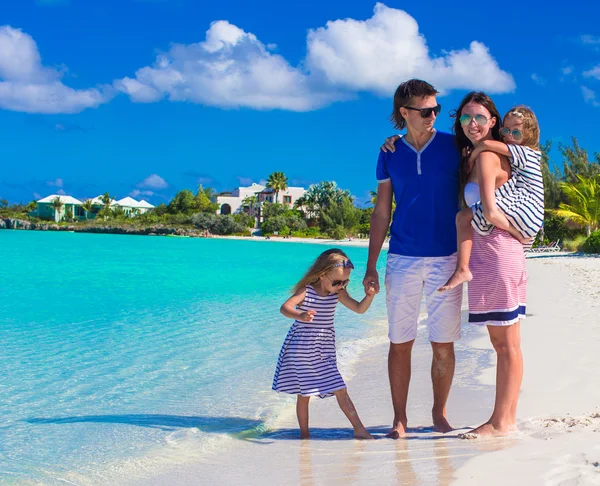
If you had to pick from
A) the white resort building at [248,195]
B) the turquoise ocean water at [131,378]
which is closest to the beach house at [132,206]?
the white resort building at [248,195]

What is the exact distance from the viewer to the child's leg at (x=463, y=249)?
3688mm

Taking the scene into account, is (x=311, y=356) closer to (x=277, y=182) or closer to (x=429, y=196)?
(x=429, y=196)

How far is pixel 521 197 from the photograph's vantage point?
3764 millimetres

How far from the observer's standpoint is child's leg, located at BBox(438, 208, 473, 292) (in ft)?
12.1

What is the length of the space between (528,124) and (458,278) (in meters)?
1.03

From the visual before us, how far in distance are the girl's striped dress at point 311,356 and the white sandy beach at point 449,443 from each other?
0.37 meters

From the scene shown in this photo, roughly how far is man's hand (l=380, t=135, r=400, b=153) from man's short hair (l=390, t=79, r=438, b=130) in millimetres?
122

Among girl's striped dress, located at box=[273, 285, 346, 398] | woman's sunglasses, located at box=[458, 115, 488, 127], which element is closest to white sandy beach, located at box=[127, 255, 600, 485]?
girl's striped dress, located at box=[273, 285, 346, 398]

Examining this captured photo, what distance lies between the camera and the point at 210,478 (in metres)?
3.64

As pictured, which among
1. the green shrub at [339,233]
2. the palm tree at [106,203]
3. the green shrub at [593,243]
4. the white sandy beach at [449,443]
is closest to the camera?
the white sandy beach at [449,443]

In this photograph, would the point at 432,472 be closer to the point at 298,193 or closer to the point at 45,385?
the point at 45,385

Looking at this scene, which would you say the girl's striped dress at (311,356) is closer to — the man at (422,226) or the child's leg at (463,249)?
the man at (422,226)

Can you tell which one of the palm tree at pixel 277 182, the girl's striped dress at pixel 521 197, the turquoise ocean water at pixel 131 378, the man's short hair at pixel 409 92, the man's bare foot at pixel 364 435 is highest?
the palm tree at pixel 277 182

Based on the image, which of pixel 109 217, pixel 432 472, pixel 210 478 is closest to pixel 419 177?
pixel 432 472
